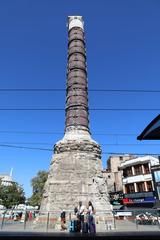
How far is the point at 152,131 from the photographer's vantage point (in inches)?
164

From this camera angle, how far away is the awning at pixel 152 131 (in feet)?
13.2

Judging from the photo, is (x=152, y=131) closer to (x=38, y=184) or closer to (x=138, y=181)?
(x=138, y=181)

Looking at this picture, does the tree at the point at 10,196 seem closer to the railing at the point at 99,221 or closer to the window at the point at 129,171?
the window at the point at 129,171

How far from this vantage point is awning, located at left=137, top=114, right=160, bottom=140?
403cm

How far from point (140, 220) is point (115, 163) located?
2515 cm

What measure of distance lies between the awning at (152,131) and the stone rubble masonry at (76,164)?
9.30 metres

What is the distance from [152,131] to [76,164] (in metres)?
9.90

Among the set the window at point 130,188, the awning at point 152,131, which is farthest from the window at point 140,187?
the awning at point 152,131

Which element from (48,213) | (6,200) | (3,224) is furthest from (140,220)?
(6,200)

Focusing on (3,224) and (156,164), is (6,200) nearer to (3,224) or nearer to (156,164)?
(156,164)

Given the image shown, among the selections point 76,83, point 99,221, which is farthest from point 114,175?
point 99,221

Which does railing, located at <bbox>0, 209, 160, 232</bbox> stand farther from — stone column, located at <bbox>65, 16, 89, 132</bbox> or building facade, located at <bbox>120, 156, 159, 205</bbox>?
building facade, located at <bbox>120, 156, 159, 205</bbox>

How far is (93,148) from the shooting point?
14.4 m

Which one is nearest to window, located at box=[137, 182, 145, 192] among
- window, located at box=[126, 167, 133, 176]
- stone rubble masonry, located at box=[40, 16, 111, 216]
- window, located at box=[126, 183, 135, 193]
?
window, located at box=[126, 183, 135, 193]
